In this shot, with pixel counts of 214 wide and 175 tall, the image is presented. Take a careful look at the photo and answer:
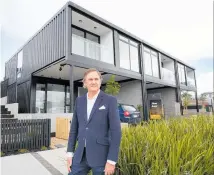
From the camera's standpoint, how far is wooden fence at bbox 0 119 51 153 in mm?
5867

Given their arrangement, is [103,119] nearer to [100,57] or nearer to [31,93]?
[100,57]

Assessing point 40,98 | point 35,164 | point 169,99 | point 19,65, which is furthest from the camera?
point 169,99

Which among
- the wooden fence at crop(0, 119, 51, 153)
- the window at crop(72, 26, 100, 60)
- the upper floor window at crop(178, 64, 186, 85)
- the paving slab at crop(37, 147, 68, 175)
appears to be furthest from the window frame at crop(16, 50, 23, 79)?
the upper floor window at crop(178, 64, 186, 85)

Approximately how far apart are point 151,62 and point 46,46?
30.4 ft

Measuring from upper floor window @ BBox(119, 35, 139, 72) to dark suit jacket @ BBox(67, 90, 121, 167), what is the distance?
34.7 ft

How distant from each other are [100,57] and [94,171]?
9399 millimetres

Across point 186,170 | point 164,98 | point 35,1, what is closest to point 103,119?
point 186,170

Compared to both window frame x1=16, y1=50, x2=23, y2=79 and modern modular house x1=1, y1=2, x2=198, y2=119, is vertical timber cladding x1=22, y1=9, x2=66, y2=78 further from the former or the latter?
window frame x1=16, y1=50, x2=23, y2=79

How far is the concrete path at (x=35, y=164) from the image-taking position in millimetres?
3938

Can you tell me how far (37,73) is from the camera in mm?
12086

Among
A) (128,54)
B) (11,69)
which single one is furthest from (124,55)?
(11,69)

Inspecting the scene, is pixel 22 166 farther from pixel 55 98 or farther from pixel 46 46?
pixel 55 98

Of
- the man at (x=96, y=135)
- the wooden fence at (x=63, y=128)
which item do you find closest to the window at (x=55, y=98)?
the wooden fence at (x=63, y=128)

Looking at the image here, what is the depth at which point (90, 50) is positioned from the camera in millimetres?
10297
